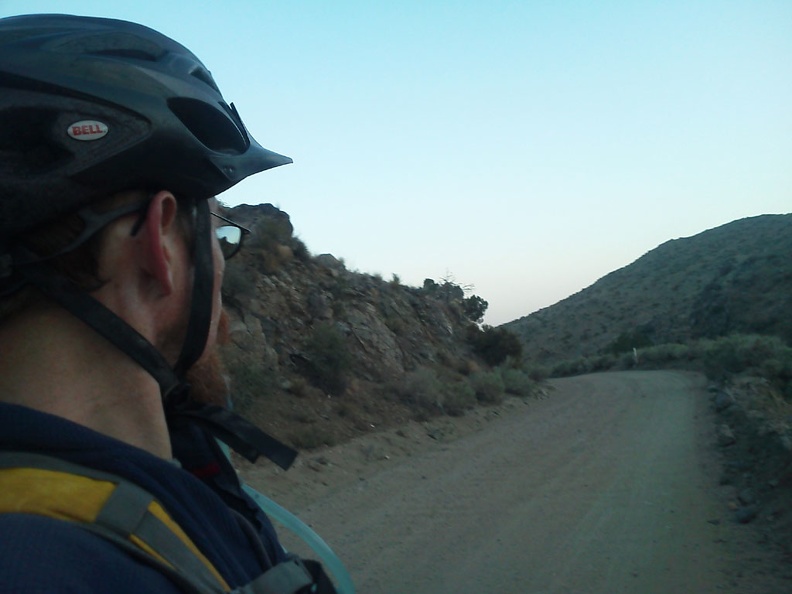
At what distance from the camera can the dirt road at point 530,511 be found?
5.64 m

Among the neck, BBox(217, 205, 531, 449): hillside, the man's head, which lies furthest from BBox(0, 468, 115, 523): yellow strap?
BBox(217, 205, 531, 449): hillside

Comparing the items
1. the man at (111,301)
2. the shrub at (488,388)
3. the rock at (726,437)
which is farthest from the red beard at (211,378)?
the shrub at (488,388)

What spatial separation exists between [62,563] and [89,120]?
96 centimetres

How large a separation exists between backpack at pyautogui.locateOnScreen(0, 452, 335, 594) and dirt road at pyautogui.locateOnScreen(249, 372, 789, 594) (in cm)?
467

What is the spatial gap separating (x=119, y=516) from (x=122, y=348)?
43 cm

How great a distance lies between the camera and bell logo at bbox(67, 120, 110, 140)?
152cm

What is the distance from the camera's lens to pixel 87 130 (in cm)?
153

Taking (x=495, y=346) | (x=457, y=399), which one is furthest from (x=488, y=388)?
(x=495, y=346)

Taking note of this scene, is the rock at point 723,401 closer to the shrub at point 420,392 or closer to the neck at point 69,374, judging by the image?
the shrub at point 420,392

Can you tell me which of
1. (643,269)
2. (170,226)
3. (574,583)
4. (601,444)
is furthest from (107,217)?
(643,269)

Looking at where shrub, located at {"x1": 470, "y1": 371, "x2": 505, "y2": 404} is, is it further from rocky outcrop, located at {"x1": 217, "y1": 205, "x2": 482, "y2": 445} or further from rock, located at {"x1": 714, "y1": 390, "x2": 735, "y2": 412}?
rock, located at {"x1": 714, "y1": 390, "x2": 735, "y2": 412}

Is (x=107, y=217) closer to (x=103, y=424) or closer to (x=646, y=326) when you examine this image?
(x=103, y=424)

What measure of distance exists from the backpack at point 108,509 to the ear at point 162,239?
18.9 inches

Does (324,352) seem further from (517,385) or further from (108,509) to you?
(108,509)
